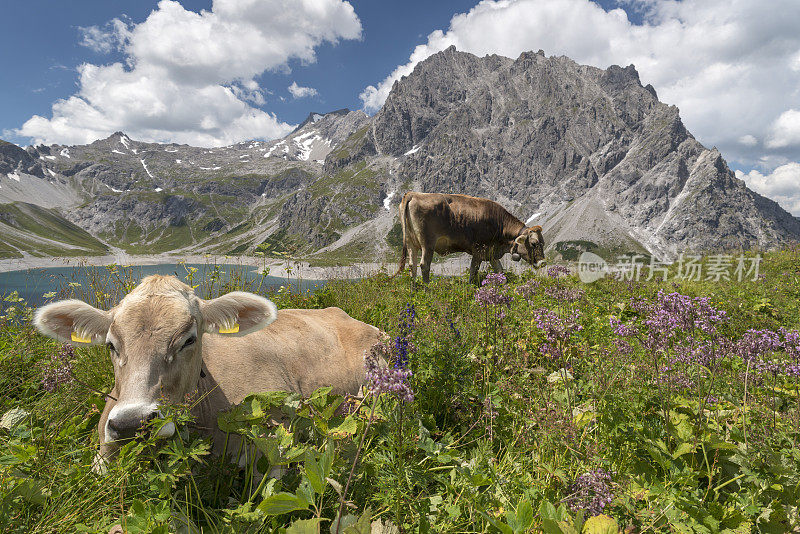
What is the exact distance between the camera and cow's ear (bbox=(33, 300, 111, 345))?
3.24m

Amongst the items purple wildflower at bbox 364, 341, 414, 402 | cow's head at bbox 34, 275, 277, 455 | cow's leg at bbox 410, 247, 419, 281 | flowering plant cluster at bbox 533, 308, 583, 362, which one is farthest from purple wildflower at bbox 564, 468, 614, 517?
cow's leg at bbox 410, 247, 419, 281

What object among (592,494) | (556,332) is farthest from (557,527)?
(556,332)

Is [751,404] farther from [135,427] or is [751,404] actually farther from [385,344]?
[135,427]

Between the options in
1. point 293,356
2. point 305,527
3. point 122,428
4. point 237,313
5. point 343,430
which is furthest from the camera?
point 293,356

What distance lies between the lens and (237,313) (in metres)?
3.64

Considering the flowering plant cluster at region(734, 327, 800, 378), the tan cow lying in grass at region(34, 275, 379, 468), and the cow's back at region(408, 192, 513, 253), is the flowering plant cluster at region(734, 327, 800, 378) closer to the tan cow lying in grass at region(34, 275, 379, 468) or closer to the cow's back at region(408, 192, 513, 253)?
the tan cow lying in grass at region(34, 275, 379, 468)

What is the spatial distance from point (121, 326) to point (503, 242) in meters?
13.0

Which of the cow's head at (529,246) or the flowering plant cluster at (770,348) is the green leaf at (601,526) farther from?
the cow's head at (529,246)

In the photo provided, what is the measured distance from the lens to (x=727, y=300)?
376 inches

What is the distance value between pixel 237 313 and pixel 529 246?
40.5ft

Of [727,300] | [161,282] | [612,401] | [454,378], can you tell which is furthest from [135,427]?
[727,300]

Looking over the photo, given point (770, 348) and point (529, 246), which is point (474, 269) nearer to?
point (529, 246)

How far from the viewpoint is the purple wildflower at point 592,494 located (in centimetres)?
228

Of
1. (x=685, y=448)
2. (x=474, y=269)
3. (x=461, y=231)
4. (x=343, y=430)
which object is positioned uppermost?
(x=461, y=231)
